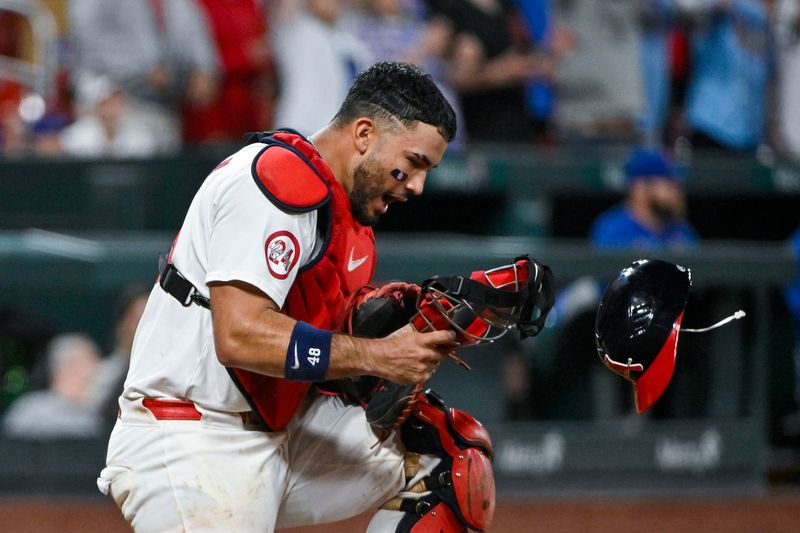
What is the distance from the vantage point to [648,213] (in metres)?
7.13

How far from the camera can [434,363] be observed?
2.96 metres

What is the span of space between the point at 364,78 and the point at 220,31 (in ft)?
15.2

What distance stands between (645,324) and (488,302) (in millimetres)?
459

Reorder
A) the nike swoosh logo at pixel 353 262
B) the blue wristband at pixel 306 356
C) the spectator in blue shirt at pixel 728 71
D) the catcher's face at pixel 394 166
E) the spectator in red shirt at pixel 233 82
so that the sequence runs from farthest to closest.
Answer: the spectator in blue shirt at pixel 728 71
the spectator in red shirt at pixel 233 82
the nike swoosh logo at pixel 353 262
the catcher's face at pixel 394 166
the blue wristband at pixel 306 356

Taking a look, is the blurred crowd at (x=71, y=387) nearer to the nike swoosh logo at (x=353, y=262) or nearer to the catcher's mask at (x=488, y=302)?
the nike swoosh logo at (x=353, y=262)

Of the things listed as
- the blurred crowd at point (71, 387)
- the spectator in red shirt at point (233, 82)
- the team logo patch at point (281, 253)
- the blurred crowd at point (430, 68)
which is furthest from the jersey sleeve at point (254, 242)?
the spectator in red shirt at point (233, 82)

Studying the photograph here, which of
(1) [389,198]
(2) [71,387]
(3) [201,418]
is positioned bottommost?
(2) [71,387]

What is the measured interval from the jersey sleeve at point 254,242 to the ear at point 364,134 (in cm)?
31

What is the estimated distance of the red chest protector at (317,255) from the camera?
2949mm

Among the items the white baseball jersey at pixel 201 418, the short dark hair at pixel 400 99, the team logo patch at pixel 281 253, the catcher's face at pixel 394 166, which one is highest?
the short dark hair at pixel 400 99

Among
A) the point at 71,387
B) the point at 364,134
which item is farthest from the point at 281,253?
the point at 71,387

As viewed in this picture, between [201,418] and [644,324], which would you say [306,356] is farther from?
[644,324]

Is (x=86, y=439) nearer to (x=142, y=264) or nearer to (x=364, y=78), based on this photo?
(x=142, y=264)

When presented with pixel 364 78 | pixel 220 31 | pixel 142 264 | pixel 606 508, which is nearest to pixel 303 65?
pixel 220 31
